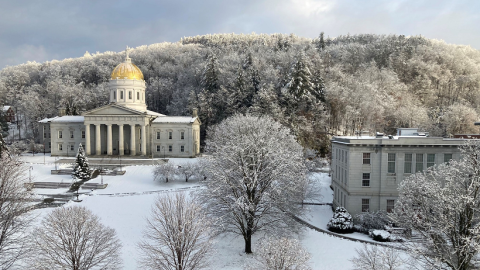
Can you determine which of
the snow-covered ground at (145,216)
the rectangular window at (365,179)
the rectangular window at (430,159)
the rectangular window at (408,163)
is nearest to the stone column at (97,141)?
the snow-covered ground at (145,216)

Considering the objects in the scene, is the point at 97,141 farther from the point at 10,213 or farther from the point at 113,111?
the point at 10,213

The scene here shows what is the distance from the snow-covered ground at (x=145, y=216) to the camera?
23.1 m

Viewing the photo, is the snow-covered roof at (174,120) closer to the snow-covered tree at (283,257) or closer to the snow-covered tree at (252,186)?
the snow-covered tree at (252,186)

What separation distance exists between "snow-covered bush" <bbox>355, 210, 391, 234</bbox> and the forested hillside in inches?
1032

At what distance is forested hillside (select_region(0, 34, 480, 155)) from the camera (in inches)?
2287

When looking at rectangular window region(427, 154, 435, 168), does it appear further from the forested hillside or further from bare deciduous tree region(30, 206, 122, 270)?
bare deciduous tree region(30, 206, 122, 270)

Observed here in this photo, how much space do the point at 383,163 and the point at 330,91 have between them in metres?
35.6

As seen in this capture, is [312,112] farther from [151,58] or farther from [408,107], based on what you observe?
[151,58]

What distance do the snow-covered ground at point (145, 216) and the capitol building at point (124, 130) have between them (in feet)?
31.9

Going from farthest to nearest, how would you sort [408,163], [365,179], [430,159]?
[365,179] < [408,163] < [430,159]

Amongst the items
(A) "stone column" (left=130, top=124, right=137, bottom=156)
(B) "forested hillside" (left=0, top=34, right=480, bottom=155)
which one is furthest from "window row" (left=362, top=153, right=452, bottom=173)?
(A) "stone column" (left=130, top=124, right=137, bottom=156)

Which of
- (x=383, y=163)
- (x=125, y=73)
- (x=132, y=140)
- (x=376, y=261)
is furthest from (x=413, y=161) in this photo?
(x=125, y=73)

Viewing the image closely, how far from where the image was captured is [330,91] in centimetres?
6241

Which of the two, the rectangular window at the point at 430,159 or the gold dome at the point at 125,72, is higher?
the gold dome at the point at 125,72
